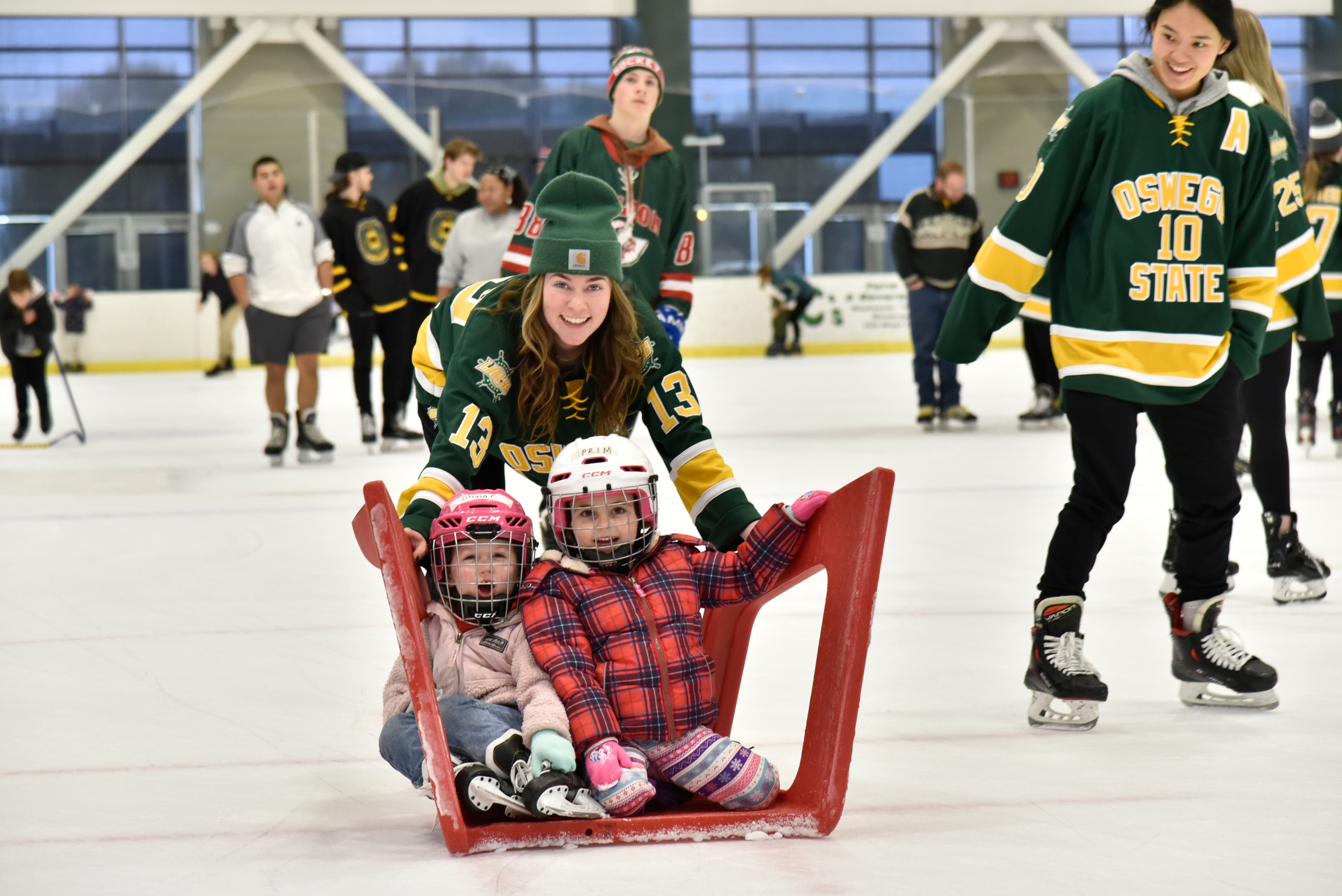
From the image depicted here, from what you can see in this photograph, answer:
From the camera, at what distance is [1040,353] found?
24.0ft

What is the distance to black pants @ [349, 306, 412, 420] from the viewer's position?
6855 millimetres

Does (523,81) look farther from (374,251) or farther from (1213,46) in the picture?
(1213,46)

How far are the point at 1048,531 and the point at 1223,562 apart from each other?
178cm

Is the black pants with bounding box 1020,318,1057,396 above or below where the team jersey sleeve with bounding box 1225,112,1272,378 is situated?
below

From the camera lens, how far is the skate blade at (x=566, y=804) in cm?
173

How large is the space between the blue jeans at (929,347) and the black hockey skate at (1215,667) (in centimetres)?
499

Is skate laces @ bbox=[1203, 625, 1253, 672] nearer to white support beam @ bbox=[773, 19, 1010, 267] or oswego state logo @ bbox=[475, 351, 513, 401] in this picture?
oswego state logo @ bbox=[475, 351, 513, 401]

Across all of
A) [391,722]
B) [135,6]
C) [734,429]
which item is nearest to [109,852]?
[391,722]

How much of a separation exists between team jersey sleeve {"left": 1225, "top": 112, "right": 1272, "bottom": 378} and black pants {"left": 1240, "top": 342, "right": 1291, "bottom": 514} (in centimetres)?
90

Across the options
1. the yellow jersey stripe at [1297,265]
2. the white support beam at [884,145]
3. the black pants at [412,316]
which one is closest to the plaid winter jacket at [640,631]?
the yellow jersey stripe at [1297,265]

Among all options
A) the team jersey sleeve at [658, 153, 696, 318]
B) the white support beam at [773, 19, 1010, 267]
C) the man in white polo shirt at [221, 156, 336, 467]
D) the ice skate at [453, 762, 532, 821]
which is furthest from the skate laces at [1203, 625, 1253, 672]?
the white support beam at [773, 19, 1010, 267]

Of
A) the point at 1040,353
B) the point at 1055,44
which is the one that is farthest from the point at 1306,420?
the point at 1055,44

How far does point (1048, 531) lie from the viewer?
4242 mm

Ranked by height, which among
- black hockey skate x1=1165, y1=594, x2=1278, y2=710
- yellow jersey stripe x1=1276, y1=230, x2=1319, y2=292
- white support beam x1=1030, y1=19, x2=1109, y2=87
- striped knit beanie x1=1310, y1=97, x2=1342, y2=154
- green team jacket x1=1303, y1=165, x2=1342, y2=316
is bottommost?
black hockey skate x1=1165, y1=594, x2=1278, y2=710
